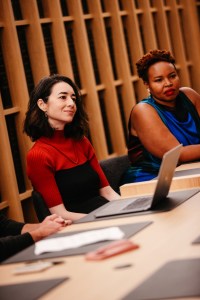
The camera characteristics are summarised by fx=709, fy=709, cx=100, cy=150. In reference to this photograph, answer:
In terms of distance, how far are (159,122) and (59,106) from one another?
0.92 m

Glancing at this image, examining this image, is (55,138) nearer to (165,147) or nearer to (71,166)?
(71,166)

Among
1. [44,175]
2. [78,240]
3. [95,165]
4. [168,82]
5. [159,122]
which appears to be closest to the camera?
[78,240]

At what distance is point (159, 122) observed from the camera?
513 centimetres

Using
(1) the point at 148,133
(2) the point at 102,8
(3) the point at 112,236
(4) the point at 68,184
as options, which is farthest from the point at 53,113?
(2) the point at 102,8

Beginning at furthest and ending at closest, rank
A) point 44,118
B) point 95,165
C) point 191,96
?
point 191,96 → point 95,165 → point 44,118

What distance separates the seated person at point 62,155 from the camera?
432 cm

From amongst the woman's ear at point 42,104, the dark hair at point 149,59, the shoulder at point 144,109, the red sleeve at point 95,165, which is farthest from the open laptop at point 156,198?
the dark hair at point 149,59

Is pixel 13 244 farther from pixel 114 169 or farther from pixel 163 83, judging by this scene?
pixel 163 83

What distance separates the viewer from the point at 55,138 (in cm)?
456

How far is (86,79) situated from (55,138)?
211 cm

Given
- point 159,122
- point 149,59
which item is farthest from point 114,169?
point 149,59

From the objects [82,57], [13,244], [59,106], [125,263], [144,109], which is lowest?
[13,244]

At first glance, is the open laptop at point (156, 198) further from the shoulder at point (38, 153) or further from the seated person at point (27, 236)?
the shoulder at point (38, 153)

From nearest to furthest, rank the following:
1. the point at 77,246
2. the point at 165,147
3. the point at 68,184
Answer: the point at 77,246
the point at 68,184
the point at 165,147
